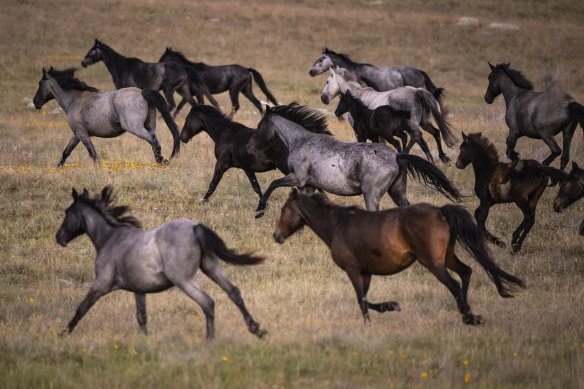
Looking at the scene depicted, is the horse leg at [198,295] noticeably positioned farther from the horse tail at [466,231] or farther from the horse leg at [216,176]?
the horse leg at [216,176]

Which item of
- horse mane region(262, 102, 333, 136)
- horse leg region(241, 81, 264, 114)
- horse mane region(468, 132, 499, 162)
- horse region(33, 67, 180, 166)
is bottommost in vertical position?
horse mane region(468, 132, 499, 162)

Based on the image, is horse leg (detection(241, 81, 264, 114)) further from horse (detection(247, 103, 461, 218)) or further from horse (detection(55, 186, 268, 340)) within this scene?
horse (detection(55, 186, 268, 340))

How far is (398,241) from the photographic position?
722 cm

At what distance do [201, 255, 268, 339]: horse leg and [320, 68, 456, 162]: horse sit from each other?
813 cm

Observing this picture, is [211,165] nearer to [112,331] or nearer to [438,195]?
[438,195]

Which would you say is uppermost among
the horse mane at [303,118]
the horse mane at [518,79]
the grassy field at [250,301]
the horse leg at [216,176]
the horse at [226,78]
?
the horse at [226,78]

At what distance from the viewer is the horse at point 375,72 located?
18.7 metres

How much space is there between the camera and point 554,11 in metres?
48.0

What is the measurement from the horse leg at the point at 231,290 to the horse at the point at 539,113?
25.8 feet

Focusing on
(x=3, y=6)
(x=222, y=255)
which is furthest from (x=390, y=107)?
(x=3, y=6)

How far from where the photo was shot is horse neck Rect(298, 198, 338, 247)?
767cm

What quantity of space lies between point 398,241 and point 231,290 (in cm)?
170

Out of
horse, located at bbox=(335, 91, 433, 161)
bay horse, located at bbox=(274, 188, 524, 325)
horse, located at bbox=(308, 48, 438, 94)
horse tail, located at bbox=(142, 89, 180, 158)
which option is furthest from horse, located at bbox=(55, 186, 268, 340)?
horse, located at bbox=(308, 48, 438, 94)

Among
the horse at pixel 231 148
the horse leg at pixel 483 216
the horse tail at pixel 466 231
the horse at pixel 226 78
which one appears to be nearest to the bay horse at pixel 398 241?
the horse tail at pixel 466 231
